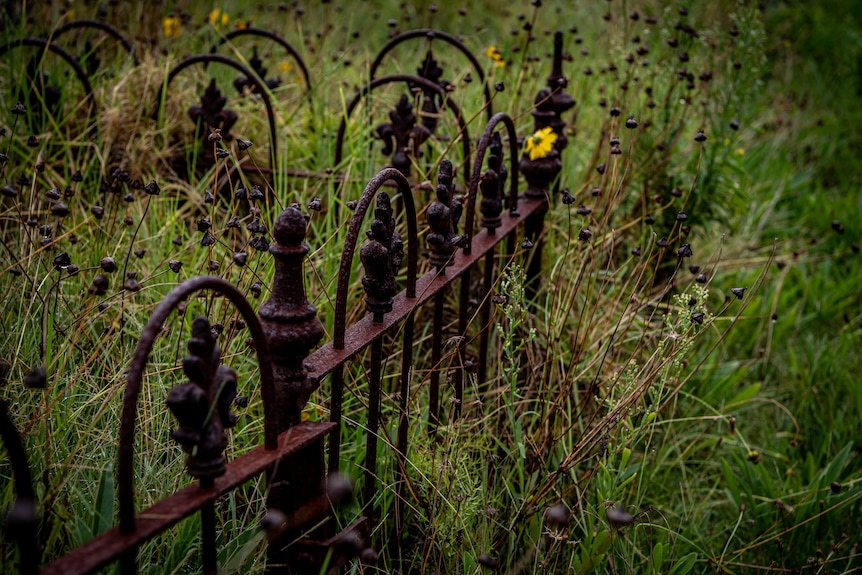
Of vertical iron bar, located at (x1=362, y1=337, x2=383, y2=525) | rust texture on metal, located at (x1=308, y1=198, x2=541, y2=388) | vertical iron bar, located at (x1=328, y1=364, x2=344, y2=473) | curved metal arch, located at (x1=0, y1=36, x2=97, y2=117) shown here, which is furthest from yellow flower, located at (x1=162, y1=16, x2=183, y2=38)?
vertical iron bar, located at (x1=328, y1=364, x2=344, y2=473)

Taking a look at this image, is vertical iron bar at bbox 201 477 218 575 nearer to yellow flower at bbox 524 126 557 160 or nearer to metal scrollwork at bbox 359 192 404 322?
metal scrollwork at bbox 359 192 404 322

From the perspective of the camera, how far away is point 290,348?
4.71ft

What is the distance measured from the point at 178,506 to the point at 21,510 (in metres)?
0.31

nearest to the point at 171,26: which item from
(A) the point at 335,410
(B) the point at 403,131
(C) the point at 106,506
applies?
(B) the point at 403,131

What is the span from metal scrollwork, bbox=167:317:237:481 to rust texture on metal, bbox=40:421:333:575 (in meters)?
0.03

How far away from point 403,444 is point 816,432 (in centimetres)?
199

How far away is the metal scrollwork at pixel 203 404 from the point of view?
3.89ft

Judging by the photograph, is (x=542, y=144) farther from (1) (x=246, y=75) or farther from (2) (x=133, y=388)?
(2) (x=133, y=388)

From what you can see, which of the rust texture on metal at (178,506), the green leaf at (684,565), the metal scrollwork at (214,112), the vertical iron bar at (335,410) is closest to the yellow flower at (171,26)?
the metal scrollwork at (214,112)

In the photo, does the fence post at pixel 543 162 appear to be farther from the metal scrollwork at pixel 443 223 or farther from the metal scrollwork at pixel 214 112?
the metal scrollwork at pixel 214 112

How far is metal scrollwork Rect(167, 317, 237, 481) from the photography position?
1.19 meters

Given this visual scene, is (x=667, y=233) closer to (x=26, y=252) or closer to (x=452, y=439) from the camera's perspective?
(x=452, y=439)

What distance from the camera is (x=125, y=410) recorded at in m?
1.12

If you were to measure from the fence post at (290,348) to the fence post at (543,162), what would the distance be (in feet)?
4.39
